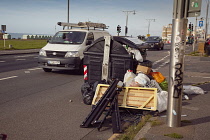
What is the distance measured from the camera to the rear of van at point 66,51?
1177 centimetres

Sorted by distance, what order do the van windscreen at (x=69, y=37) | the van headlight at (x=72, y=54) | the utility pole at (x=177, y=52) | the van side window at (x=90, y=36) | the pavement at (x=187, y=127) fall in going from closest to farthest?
the pavement at (x=187, y=127)
the utility pole at (x=177, y=52)
the van headlight at (x=72, y=54)
the van windscreen at (x=69, y=37)
the van side window at (x=90, y=36)

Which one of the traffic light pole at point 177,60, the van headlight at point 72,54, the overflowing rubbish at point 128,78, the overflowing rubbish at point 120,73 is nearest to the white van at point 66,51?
the van headlight at point 72,54

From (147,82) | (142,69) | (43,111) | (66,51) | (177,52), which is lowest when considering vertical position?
(43,111)

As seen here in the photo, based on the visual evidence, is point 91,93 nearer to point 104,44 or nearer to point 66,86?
point 104,44

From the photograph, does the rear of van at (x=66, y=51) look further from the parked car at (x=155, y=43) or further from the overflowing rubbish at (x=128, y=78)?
the parked car at (x=155, y=43)

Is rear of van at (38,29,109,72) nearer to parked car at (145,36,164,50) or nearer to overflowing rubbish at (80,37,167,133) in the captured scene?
overflowing rubbish at (80,37,167,133)

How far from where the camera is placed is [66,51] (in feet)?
38.9

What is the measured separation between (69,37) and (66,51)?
133 cm

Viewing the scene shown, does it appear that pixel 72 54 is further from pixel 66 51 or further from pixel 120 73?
pixel 120 73

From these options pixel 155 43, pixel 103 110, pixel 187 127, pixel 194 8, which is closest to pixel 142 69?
pixel 103 110

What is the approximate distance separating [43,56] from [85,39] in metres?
1.97

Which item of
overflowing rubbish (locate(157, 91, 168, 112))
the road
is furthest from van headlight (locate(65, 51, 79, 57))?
overflowing rubbish (locate(157, 91, 168, 112))

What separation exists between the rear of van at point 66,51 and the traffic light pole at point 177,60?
7.08m

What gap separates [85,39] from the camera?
12742 mm
